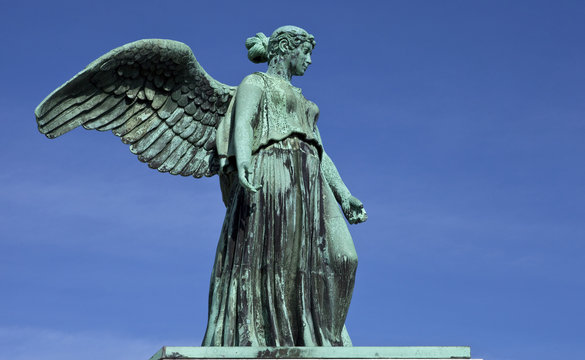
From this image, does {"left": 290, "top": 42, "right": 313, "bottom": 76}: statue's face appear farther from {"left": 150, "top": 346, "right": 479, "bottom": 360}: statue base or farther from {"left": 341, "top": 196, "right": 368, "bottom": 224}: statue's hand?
{"left": 150, "top": 346, "right": 479, "bottom": 360}: statue base

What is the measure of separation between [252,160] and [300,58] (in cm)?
120

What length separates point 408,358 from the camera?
382 inches

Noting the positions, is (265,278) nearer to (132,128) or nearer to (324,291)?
(324,291)

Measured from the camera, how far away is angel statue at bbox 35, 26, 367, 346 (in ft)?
34.8

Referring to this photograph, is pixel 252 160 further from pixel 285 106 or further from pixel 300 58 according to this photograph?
pixel 300 58

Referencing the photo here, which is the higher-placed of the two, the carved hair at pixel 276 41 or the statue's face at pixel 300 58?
the carved hair at pixel 276 41

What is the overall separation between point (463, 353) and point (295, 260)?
1.83 m

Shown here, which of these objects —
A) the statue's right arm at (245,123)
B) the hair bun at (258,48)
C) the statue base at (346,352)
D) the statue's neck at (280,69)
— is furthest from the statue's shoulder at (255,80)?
the statue base at (346,352)

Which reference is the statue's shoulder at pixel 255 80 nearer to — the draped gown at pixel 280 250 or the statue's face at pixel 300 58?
the draped gown at pixel 280 250

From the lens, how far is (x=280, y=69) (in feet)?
37.8

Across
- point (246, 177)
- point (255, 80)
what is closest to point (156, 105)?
point (255, 80)

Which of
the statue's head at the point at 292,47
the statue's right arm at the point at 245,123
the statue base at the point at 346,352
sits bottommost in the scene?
the statue base at the point at 346,352

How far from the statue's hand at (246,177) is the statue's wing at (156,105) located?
1.03 m

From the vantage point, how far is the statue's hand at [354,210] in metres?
11.4
